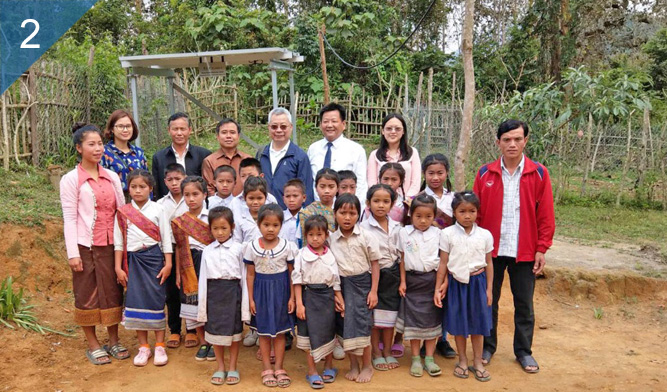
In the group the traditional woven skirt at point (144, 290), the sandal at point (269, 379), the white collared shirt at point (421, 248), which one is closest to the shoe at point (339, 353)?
the sandal at point (269, 379)

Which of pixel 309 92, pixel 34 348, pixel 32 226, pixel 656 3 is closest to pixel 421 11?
pixel 309 92

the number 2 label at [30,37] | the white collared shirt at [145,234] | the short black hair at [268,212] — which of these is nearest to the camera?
the short black hair at [268,212]

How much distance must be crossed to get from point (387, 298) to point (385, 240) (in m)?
0.39

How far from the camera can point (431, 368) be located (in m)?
3.46

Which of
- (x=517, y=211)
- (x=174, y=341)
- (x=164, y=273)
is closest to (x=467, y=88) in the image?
(x=517, y=211)

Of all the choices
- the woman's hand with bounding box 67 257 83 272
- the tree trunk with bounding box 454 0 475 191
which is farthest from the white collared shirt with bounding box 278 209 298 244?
the tree trunk with bounding box 454 0 475 191

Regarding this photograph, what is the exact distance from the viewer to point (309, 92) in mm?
14516

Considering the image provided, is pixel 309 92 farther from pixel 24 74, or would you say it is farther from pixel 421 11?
pixel 24 74

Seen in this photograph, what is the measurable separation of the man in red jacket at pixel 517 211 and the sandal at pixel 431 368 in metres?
0.63

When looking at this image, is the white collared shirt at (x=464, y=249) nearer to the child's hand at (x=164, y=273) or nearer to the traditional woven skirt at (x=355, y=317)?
the traditional woven skirt at (x=355, y=317)

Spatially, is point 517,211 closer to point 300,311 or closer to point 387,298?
point 387,298

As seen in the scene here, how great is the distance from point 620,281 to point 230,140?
4118mm

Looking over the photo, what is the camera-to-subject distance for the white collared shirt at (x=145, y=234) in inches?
137

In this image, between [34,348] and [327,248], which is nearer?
[327,248]
